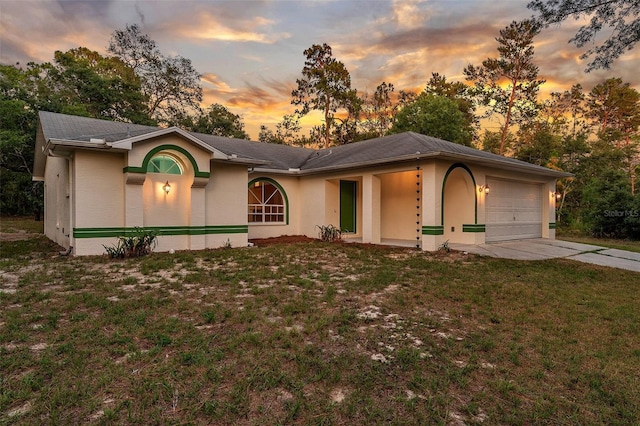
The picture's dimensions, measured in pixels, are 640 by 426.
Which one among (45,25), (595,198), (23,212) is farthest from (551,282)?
(23,212)

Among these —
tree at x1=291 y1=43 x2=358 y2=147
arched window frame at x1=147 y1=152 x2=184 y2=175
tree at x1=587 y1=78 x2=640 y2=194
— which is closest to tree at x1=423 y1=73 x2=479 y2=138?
tree at x1=291 y1=43 x2=358 y2=147

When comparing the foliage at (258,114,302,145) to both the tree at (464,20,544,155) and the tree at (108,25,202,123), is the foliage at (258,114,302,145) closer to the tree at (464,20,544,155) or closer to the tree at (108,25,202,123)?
the tree at (108,25,202,123)

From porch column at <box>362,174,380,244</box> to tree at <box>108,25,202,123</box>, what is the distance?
69.3 feet

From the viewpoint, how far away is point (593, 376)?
2.94 m

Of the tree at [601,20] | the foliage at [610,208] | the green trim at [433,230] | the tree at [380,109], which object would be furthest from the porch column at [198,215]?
the tree at [380,109]

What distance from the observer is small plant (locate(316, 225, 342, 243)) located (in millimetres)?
12250

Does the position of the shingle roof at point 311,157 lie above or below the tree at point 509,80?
below

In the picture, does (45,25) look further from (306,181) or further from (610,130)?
(610,130)

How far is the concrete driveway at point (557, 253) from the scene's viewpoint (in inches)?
347

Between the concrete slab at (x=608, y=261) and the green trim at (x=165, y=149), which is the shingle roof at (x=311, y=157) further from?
the concrete slab at (x=608, y=261)

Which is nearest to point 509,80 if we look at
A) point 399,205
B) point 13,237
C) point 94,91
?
point 399,205

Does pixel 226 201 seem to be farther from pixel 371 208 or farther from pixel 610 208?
pixel 610 208

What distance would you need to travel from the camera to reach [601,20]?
23.7 feet

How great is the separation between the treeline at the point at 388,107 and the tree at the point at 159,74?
75 mm
